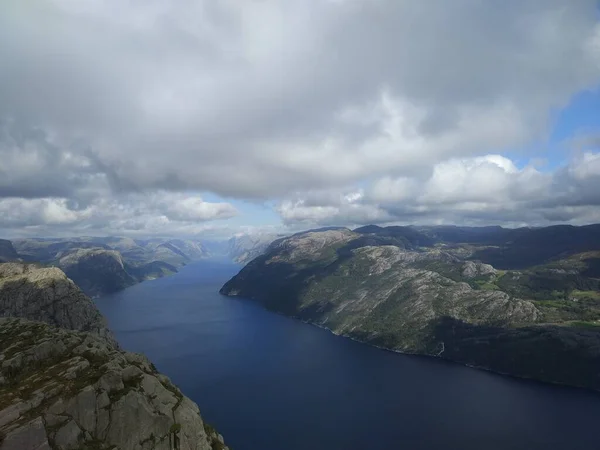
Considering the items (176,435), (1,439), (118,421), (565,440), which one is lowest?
(565,440)

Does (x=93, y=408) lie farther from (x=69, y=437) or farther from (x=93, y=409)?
(x=69, y=437)

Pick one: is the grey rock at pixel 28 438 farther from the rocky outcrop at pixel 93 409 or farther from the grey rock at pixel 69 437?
the grey rock at pixel 69 437

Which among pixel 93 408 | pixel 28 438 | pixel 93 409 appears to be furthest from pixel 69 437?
pixel 93 408

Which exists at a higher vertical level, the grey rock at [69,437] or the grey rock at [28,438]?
the grey rock at [28,438]

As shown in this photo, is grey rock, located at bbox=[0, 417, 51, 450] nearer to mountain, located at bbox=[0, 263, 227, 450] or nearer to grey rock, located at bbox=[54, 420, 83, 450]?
mountain, located at bbox=[0, 263, 227, 450]

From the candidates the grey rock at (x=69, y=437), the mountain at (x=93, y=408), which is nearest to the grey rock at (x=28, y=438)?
the mountain at (x=93, y=408)

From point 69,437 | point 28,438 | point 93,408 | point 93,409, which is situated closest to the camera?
point 28,438

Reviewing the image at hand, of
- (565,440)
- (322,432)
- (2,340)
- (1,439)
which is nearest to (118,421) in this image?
(1,439)

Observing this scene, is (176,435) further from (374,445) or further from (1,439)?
(374,445)
